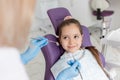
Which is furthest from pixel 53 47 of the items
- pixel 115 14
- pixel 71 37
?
pixel 115 14

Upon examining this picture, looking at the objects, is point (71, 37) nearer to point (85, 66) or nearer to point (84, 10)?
point (85, 66)

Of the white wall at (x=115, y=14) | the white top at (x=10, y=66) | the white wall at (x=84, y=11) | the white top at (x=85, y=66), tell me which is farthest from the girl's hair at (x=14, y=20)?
the white wall at (x=115, y=14)

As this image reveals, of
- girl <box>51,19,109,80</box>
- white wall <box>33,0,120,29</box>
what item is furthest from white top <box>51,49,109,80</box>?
white wall <box>33,0,120,29</box>

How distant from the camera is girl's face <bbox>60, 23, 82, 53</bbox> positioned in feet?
4.47

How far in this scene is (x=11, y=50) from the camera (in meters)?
0.25

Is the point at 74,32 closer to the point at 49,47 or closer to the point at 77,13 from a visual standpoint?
the point at 49,47

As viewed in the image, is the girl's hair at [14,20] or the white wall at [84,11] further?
the white wall at [84,11]

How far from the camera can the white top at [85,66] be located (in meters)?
1.33

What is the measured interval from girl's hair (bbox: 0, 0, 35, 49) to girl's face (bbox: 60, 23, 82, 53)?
43.5 inches

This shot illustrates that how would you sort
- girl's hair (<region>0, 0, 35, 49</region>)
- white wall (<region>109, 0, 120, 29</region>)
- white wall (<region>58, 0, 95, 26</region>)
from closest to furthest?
1. girl's hair (<region>0, 0, 35, 49</region>)
2. white wall (<region>58, 0, 95, 26</region>)
3. white wall (<region>109, 0, 120, 29</region>)

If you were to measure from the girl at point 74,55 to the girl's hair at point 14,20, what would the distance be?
109 centimetres

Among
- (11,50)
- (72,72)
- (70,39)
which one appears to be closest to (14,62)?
(11,50)

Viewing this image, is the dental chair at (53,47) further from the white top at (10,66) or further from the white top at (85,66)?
the white top at (10,66)

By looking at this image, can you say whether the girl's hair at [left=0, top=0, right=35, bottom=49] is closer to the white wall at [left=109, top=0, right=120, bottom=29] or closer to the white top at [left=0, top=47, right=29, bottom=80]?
the white top at [left=0, top=47, right=29, bottom=80]
